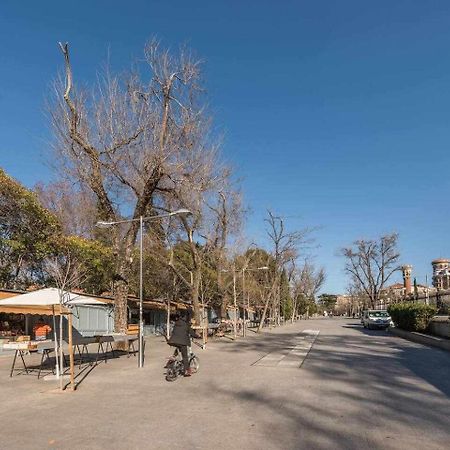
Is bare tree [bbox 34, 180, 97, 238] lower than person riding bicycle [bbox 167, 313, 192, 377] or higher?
higher

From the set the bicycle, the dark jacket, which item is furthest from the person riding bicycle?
the bicycle

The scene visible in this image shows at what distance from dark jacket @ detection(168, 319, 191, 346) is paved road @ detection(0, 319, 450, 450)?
927mm

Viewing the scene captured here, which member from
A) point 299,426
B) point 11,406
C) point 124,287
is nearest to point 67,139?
point 124,287

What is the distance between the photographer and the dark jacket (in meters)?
12.6

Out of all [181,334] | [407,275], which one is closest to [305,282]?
[407,275]

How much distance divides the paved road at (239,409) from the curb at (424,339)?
6.77 metres

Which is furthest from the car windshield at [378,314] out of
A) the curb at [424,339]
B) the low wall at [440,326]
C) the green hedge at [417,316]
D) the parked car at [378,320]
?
the low wall at [440,326]

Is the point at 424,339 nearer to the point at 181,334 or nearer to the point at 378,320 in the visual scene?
the point at 181,334

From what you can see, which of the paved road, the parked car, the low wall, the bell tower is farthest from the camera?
the bell tower

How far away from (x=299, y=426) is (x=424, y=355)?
12.7 meters

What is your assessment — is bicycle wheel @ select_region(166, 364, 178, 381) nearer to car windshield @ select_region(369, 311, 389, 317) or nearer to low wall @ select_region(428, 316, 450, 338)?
low wall @ select_region(428, 316, 450, 338)

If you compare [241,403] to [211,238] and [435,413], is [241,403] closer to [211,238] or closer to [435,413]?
[435,413]

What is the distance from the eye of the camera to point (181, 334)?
12.6 metres

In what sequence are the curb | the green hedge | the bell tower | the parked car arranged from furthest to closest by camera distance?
the bell tower < the parked car < the green hedge < the curb
